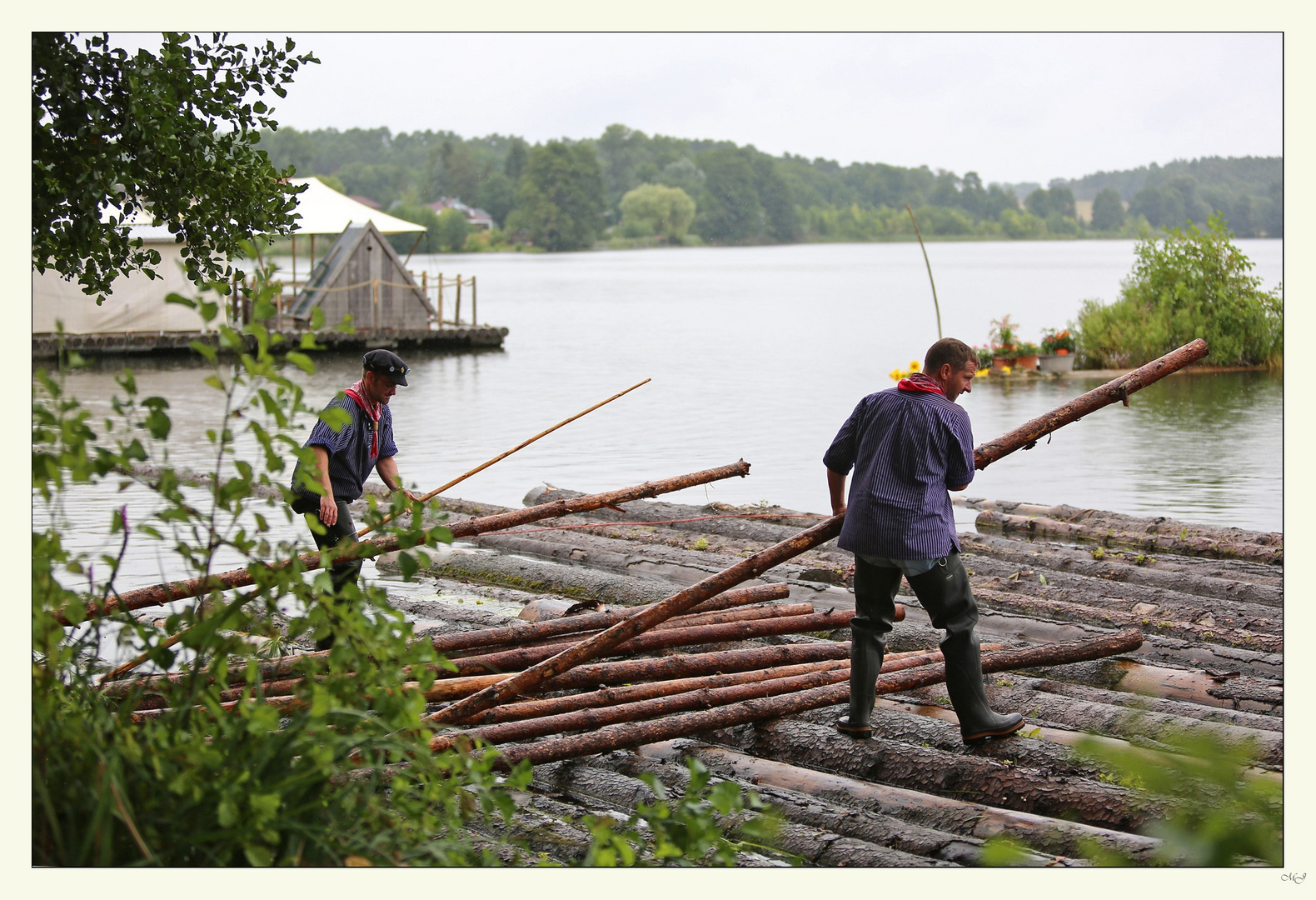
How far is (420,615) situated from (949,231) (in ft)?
249

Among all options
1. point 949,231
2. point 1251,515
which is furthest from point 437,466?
point 949,231

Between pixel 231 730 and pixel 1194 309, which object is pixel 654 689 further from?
pixel 1194 309

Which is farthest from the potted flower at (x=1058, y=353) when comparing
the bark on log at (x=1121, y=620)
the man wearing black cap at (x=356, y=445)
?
the man wearing black cap at (x=356, y=445)

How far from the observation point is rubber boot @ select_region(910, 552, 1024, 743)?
4.67 m

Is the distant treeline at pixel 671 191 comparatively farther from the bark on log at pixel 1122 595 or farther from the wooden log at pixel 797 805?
the wooden log at pixel 797 805

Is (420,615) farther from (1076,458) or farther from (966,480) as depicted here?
(1076,458)

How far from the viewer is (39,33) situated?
429cm

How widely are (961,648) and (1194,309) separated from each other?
820 inches

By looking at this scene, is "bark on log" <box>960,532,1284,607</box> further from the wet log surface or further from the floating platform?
the floating platform

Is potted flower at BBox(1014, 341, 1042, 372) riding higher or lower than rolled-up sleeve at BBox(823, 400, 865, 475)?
higher

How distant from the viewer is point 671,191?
86.5 meters

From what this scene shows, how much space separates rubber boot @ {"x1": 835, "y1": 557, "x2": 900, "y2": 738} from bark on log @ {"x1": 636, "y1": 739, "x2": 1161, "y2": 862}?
269mm

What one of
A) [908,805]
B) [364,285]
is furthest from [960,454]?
[364,285]

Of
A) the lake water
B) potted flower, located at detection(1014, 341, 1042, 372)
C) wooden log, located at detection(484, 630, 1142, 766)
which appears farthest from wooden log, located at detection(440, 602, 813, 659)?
potted flower, located at detection(1014, 341, 1042, 372)
